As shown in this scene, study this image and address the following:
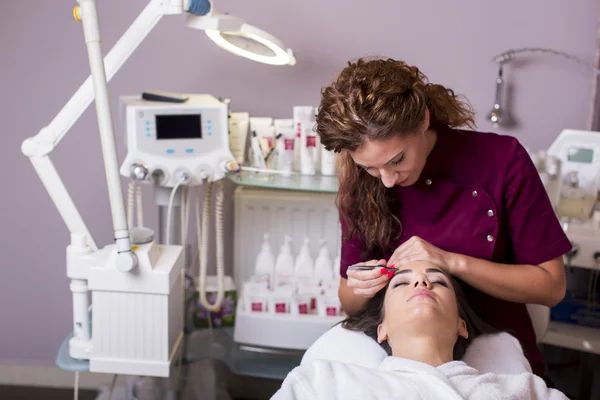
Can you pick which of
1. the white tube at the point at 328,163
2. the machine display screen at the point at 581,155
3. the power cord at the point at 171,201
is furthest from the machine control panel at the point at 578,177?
the power cord at the point at 171,201

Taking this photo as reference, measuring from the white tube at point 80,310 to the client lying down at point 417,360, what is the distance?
0.72 metres

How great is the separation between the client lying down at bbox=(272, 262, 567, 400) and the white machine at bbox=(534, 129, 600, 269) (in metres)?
0.85

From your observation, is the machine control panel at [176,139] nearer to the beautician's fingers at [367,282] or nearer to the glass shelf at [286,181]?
the glass shelf at [286,181]

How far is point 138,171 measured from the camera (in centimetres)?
214

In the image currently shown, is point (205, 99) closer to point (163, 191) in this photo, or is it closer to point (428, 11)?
point (163, 191)

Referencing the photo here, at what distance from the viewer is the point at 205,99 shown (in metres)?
2.32

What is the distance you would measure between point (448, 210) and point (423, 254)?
0.18 m

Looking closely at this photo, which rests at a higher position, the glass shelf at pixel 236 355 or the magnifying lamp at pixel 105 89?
the magnifying lamp at pixel 105 89

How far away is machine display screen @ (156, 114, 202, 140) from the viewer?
219cm

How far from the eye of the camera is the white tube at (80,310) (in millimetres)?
1995

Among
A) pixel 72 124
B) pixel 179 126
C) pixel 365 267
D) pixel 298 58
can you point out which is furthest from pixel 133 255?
pixel 298 58

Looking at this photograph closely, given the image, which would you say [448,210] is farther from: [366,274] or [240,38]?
[240,38]

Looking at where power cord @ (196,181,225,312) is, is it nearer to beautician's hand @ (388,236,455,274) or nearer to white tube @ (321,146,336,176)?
white tube @ (321,146,336,176)

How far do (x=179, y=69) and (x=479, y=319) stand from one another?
1.46 metres
